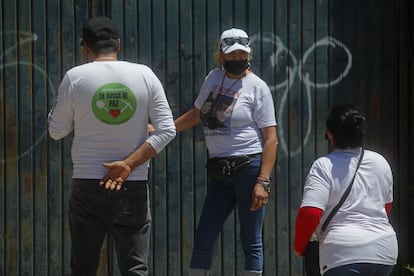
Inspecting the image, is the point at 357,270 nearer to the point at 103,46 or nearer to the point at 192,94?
the point at 103,46

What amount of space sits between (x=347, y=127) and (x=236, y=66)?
1.44 m

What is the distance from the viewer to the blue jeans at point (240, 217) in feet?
19.3

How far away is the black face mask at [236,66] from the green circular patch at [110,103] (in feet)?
3.76

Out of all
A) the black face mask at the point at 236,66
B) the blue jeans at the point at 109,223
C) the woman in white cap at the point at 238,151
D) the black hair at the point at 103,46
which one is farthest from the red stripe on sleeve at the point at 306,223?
the black face mask at the point at 236,66

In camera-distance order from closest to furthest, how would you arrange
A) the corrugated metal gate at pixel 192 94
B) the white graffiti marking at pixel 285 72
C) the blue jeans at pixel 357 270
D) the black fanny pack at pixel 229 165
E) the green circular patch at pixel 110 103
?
the blue jeans at pixel 357 270 → the green circular patch at pixel 110 103 → the black fanny pack at pixel 229 165 → the corrugated metal gate at pixel 192 94 → the white graffiti marking at pixel 285 72

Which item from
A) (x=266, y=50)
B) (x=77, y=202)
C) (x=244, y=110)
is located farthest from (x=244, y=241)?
(x=266, y=50)

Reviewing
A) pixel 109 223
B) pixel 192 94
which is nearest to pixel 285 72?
pixel 192 94

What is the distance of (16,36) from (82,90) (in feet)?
7.12

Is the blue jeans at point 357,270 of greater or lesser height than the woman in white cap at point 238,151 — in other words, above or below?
below

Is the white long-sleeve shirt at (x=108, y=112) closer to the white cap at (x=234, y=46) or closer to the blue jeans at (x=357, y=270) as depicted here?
the white cap at (x=234, y=46)

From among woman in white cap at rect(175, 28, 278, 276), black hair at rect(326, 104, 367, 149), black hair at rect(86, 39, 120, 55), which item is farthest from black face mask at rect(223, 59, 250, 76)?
black hair at rect(326, 104, 367, 149)

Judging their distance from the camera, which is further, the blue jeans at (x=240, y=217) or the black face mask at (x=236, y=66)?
the black face mask at (x=236, y=66)

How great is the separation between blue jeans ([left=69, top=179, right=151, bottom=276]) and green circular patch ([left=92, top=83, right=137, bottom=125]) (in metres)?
0.36

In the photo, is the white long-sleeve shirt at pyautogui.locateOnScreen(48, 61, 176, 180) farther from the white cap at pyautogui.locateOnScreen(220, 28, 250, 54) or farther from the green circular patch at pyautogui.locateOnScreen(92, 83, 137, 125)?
the white cap at pyautogui.locateOnScreen(220, 28, 250, 54)
